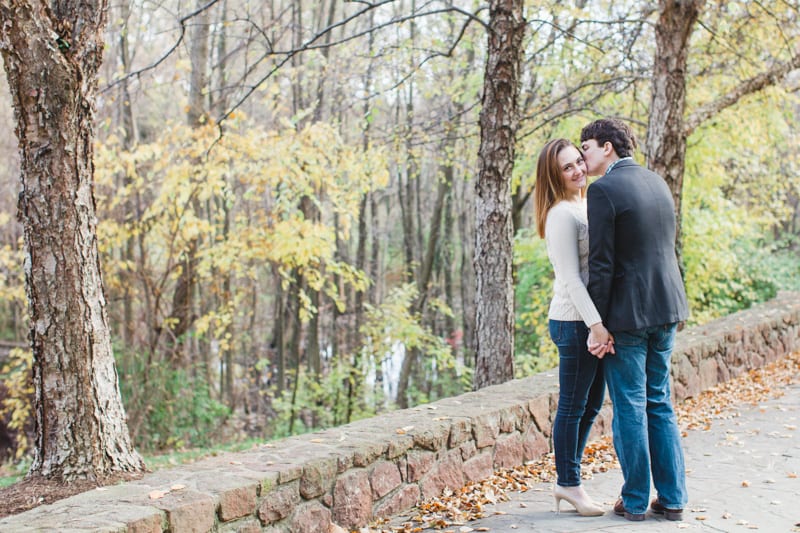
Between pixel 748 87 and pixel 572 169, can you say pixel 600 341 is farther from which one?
pixel 748 87

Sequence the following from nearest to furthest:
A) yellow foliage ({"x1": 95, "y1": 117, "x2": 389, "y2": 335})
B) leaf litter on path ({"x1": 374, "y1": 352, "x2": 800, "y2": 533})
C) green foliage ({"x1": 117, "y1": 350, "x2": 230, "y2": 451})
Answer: leaf litter on path ({"x1": 374, "y1": 352, "x2": 800, "y2": 533})
yellow foliage ({"x1": 95, "y1": 117, "x2": 389, "y2": 335})
green foliage ({"x1": 117, "y1": 350, "x2": 230, "y2": 451})

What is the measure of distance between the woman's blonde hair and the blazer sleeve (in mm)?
285

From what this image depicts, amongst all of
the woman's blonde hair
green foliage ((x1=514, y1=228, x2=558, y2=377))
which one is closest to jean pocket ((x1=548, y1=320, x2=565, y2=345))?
the woman's blonde hair

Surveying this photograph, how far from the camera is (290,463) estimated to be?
3.44m

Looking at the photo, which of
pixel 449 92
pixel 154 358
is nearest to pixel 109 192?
pixel 154 358

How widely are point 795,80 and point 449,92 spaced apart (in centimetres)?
649

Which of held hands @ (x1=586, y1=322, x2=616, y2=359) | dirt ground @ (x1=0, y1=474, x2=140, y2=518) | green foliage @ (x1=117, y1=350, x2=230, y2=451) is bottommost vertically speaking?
green foliage @ (x1=117, y1=350, x2=230, y2=451)

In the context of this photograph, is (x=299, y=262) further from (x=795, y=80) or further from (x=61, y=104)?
(x=795, y=80)

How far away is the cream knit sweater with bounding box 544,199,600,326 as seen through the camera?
134 inches

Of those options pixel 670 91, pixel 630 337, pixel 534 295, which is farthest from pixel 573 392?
pixel 534 295

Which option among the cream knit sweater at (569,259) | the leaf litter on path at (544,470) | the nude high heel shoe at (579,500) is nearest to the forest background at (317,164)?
the leaf litter on path at (544,470)

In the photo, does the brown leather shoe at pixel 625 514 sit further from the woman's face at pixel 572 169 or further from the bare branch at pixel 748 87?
the bare branch at pixel 748 87

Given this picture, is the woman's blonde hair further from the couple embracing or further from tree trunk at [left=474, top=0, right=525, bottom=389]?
tree trunk at [left=474, top=0, right=525, bottom=389]

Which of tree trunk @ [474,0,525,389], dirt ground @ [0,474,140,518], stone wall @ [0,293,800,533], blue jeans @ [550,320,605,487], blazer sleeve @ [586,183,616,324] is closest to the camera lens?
stone wall @ [0,293,800,533]
